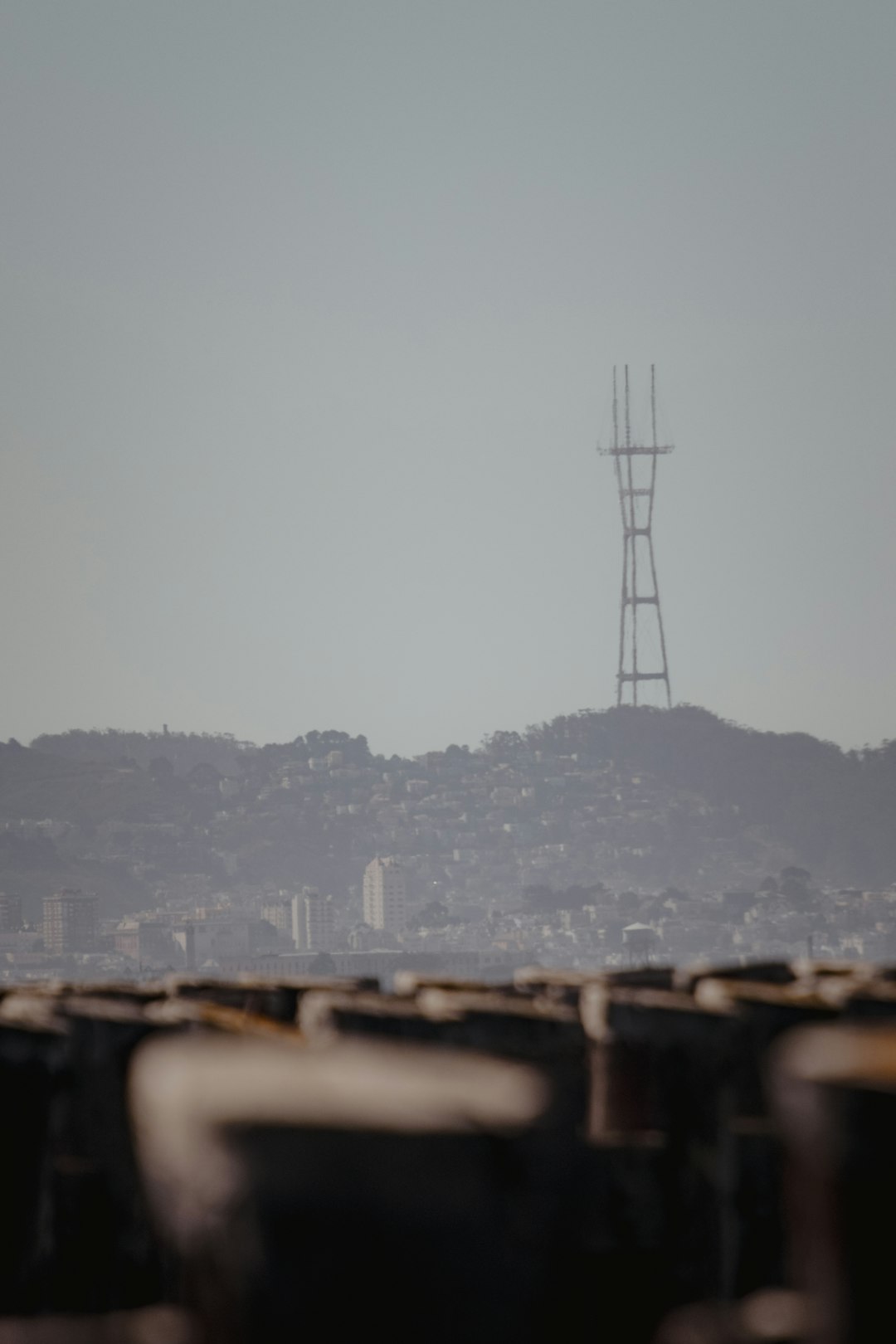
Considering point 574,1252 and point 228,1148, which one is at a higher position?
point 228,1148

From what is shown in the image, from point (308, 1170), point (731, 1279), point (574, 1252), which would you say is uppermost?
point (308, 1170)

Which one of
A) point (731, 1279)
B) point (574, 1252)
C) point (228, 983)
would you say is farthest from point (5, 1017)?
point (574, 1252)

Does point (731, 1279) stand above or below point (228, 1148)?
below

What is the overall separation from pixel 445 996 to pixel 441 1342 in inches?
121

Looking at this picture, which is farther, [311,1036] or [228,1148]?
[311,1036]

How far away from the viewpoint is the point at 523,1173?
178 cm

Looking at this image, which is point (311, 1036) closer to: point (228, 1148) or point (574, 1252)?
point (574, 1252)

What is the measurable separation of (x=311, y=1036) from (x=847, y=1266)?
2.37 m

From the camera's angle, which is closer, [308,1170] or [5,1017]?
[308,1170]

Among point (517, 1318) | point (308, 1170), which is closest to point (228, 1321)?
point (308, 1170)

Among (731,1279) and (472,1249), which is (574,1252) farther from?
(731,1279)

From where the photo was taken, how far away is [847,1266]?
5.61 feet

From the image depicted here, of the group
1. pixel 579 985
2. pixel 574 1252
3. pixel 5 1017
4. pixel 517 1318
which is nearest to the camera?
pixel 517 1318

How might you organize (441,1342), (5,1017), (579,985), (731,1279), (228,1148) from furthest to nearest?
1. (579,985)
2. (5,1017)
3. (731,1279)
4. (441,1342)
5. (228,1148)
